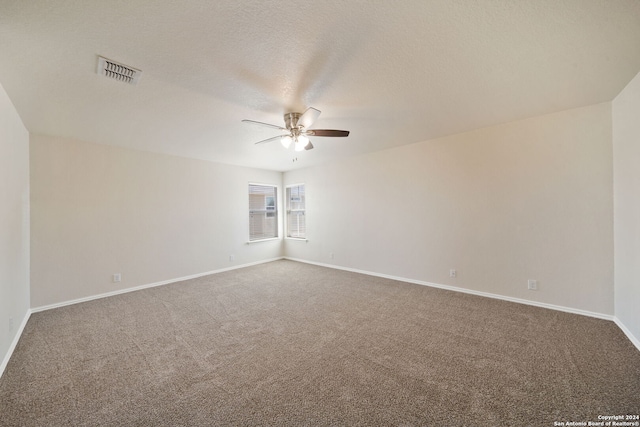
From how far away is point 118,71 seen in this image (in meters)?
1.89

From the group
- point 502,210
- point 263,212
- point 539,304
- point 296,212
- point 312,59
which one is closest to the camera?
point 312,59

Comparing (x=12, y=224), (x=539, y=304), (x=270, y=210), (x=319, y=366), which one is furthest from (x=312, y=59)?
(x=270, y=210)

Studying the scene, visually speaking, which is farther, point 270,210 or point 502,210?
point 270,210

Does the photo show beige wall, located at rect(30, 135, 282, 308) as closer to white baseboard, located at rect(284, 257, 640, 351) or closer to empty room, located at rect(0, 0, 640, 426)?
empty room, located at rect(0, 0, 640, 426)

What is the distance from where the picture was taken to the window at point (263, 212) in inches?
236

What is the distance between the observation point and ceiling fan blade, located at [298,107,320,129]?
219 centimetres

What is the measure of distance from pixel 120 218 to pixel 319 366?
402 cm

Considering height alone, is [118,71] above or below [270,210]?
above

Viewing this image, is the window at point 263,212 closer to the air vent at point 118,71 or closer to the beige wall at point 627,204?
the air vent at point 118,71

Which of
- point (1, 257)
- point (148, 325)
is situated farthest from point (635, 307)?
point (1, 257)

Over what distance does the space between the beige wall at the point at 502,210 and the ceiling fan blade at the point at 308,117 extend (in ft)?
8.07

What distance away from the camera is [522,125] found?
3.15m

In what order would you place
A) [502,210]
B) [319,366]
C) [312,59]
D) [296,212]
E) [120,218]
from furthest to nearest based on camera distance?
[296,212], [120,218], [502,210], [319,366], [312,59]

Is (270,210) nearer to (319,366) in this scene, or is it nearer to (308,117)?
(308,117)
